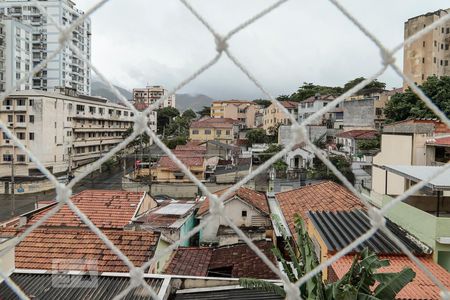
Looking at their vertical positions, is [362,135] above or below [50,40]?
below

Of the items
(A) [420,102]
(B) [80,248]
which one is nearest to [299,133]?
(B) [80,248]

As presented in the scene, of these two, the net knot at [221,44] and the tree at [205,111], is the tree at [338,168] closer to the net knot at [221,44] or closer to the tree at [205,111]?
the net knot at [221,44]

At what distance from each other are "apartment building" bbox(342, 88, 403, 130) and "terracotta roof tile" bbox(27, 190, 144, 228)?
1303cm

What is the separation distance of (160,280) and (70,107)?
13478 millimetres

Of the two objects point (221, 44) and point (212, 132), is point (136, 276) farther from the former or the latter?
point (212, 132)

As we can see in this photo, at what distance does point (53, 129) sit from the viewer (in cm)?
1403

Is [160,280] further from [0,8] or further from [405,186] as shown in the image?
[0,8]

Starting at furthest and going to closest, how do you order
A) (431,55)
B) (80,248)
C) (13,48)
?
(431,55)
(13,48)
(80,248)

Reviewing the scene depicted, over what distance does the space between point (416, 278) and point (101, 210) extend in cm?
455

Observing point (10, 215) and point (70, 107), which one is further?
point (70, 107)

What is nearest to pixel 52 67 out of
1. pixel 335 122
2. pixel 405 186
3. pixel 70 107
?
pixel 70 107

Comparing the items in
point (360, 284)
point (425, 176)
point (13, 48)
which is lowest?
point (360, 284)

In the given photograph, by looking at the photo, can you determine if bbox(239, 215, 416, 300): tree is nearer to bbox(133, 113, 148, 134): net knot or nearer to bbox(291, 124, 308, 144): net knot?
bbox(291, 124, 308, 144): net knot

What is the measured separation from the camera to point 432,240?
3322mm
